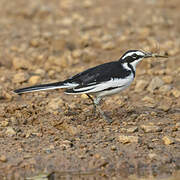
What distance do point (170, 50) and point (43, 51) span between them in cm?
278

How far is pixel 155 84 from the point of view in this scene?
9.42 meters

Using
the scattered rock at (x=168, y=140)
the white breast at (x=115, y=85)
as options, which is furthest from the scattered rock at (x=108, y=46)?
the scattered rock at (x=168, y=140)

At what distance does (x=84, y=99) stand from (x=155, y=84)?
1394mm

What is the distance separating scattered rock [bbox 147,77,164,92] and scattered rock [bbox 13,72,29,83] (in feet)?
7.46

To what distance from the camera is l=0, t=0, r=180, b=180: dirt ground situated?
670 cm

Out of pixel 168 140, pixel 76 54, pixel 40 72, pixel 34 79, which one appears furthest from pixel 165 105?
pixel 76 54

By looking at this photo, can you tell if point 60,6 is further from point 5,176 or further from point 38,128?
point 5,176

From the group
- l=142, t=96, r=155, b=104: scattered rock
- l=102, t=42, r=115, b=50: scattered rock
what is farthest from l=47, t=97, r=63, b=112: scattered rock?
l=102, t=42, r=115, b=50: scattered rock

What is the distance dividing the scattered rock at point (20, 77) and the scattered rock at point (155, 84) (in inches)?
89.5

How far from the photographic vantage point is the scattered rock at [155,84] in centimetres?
936

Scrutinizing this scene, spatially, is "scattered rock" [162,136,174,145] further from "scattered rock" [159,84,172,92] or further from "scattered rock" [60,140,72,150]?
"scattered rock" [159,84,172,92]

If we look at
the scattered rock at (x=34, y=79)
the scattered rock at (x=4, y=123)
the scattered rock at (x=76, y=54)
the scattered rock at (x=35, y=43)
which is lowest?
the scattered rock at (x=4, y=123)

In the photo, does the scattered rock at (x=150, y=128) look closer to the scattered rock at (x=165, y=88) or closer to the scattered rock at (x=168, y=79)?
the scattered rock at (x=165, y=88)

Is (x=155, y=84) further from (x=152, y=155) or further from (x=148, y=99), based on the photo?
(x=152, y=155)
